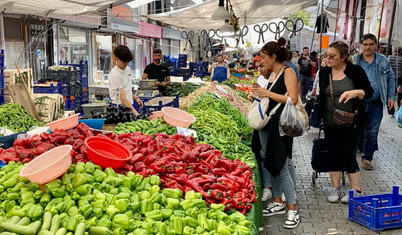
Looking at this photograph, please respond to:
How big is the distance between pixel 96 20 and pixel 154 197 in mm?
16919

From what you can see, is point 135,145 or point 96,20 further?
point 96,20

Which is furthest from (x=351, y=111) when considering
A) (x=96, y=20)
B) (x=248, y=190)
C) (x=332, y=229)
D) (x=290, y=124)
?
(x=96, y=20)

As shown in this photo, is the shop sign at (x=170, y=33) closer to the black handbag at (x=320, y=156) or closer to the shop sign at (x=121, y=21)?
the shop sign at (x=121, y=21)

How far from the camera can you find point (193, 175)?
4195mm

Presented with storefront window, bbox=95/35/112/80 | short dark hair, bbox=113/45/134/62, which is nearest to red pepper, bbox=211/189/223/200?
short dark hair, bbox=113/45/134/62

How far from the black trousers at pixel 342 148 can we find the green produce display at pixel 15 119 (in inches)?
170

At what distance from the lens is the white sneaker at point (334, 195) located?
6094 millimetres

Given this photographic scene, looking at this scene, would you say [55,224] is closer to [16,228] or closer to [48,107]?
[16,228]

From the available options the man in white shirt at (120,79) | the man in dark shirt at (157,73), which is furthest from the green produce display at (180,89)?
the man in white shirt at (120,79)

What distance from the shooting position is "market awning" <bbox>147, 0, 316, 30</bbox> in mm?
15195

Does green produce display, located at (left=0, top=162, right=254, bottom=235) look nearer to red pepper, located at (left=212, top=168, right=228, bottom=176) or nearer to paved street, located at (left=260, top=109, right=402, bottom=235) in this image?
red pepper, located at (left=212, top=168, right=228, bottom=176)

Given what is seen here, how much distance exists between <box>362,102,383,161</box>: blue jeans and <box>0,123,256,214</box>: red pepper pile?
3436 mm

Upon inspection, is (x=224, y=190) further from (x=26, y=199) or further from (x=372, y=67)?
(x=372, y=67)

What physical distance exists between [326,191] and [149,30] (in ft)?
75.4
